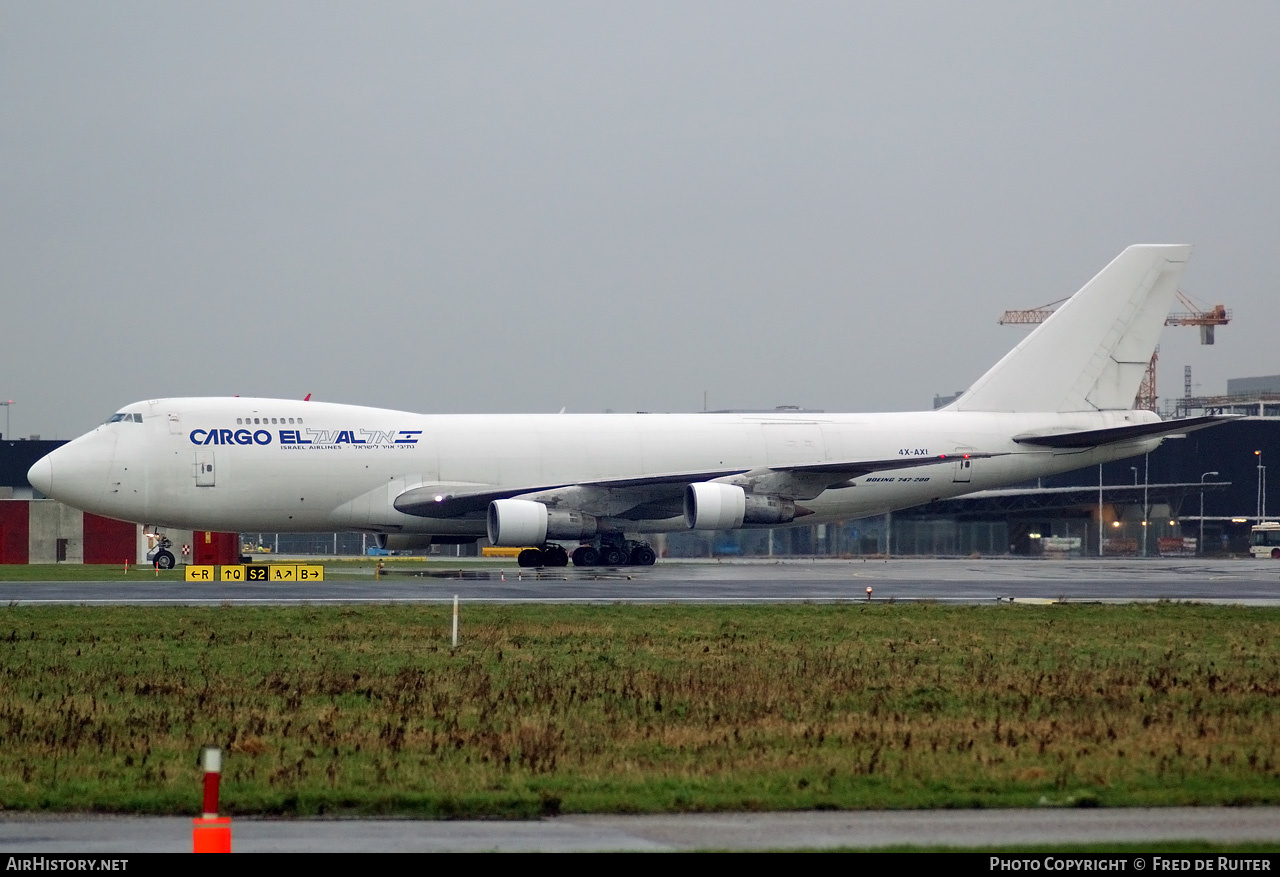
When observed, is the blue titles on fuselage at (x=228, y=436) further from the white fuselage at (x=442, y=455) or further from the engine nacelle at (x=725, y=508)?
the engine nacelle at (x=725, y=508)

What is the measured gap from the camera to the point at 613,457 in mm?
42531

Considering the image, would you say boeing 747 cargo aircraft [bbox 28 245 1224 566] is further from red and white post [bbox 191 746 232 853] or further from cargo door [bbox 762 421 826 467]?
red and white post [bbox 191 746 232 853]

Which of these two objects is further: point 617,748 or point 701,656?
point 701,656

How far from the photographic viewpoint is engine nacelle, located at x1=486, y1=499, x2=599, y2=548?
128ft

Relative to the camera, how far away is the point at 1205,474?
8544 centimetres

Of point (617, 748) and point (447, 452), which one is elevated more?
point (447, 452)

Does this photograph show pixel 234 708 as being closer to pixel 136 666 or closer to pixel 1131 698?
pixel 136 666

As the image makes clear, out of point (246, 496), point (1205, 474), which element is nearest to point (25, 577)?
point (246, 496)

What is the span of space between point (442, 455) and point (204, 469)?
6.72 metres

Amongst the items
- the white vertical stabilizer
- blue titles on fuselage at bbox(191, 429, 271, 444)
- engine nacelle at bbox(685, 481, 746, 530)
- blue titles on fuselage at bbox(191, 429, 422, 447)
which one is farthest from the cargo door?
blue titles on fuselage at bbox(191, 429, 271, 444)

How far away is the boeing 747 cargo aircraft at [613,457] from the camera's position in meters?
39.8

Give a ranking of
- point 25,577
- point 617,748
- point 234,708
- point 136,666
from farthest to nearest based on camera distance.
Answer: point 25,577
point 136,666
point 234,708
point 617,748
